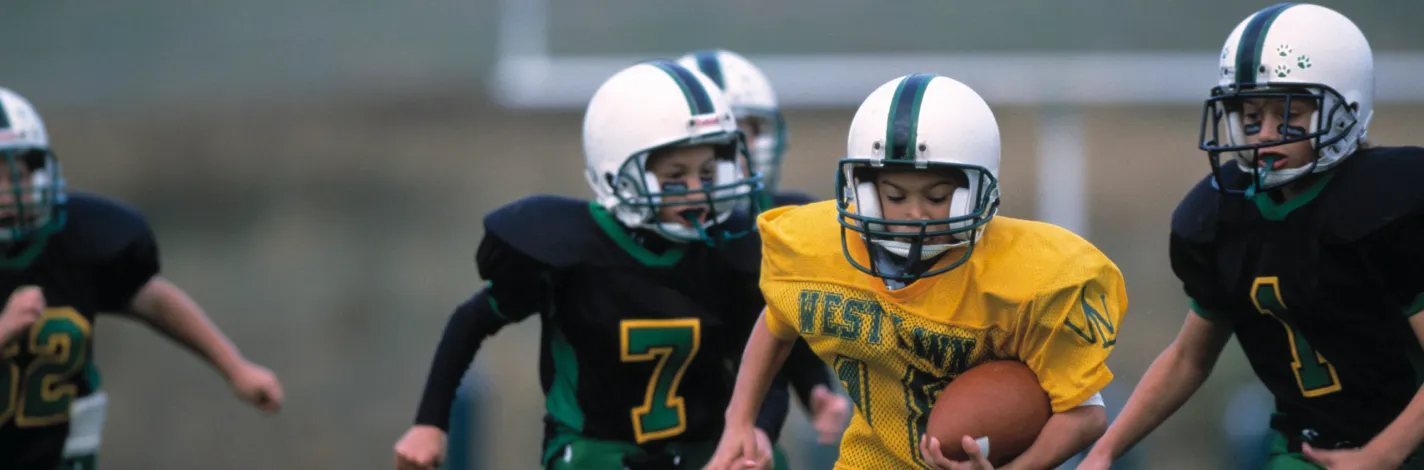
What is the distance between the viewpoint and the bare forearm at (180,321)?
4.12 m

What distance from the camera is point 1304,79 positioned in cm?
283

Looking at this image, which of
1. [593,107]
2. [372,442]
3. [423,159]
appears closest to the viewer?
[593,107]

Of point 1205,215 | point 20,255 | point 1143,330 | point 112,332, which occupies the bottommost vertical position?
point 112,332

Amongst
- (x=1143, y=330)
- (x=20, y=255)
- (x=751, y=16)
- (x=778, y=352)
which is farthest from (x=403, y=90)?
(x=778, y=352)

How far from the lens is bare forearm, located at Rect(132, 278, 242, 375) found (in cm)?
412

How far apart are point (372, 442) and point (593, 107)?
4257 millimetres

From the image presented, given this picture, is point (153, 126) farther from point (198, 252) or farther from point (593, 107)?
point (593, 107)

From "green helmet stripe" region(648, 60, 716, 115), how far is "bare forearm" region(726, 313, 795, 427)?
0.58m

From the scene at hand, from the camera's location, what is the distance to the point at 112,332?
864 centimetres

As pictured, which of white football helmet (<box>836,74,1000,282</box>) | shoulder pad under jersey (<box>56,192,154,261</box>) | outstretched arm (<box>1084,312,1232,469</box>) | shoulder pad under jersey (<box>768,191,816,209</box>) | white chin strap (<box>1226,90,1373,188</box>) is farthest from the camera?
shoulder pad under jersey (<box>768,191,816,209</box>)

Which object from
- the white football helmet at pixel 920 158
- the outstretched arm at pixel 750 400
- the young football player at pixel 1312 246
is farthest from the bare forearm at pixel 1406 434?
the outstretched arm at pixel 750 400

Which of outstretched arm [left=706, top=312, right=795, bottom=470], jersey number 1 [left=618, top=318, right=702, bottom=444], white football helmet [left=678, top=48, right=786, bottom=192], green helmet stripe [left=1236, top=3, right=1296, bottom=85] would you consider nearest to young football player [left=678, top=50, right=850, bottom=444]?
white football helmet [left=678, top=48, right=786, bottom=192]

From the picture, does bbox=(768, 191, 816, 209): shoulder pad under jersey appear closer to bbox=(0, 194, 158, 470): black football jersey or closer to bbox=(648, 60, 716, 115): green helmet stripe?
bbox=(648, 60, 716, 115): green helmet stripe

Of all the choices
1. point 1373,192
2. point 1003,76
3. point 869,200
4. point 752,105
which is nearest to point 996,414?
point 869,200
